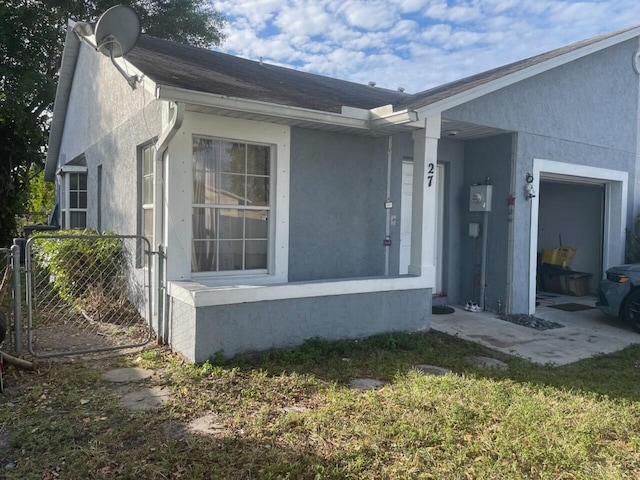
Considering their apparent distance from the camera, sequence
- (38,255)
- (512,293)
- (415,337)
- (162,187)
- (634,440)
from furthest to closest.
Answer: (38,255), (512,293), (415,337), (162,187), (634,440)

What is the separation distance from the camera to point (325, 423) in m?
3.55

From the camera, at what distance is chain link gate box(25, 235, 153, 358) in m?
5.97

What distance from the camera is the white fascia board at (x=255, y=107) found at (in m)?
4.56

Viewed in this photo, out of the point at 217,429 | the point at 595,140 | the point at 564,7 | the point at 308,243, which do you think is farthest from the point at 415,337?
the point at 564,7

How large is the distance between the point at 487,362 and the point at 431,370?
2.66 feet

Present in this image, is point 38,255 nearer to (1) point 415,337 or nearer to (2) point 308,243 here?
(2) point 308,243

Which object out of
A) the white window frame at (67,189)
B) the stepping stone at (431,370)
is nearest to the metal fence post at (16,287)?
the stepping stone at (431,370)

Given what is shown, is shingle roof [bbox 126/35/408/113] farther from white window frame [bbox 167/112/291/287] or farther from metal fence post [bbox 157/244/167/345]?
metal fence post [bbox 157/244/167/345]

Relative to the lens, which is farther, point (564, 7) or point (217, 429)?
point (564, 7)

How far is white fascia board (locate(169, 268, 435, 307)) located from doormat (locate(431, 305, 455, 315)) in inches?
54.3

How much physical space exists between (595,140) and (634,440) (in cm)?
660

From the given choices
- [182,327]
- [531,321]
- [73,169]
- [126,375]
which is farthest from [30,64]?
[531,321]

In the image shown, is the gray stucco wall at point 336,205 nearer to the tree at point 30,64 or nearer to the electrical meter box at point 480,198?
the electrical meter box at point 480,198

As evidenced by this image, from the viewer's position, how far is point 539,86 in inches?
301
